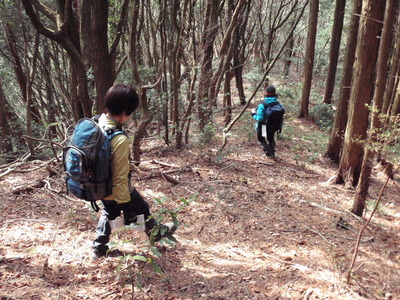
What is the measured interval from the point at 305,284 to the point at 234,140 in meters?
6.89

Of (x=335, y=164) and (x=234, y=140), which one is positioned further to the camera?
(x=234, y=140)

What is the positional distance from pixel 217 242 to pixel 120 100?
244cm

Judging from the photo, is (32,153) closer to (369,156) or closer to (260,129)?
(260,129)

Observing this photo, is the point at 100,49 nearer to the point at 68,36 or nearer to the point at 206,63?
the point at 68,36

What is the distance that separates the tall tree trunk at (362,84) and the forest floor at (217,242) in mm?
583

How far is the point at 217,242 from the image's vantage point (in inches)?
161

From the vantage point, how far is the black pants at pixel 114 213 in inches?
122

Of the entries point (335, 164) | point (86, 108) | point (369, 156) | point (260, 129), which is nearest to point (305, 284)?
point (369, 156)

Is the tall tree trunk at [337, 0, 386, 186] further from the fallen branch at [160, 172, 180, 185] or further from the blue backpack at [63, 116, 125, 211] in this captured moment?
the blue backpack at [63, 116, 125, 211]

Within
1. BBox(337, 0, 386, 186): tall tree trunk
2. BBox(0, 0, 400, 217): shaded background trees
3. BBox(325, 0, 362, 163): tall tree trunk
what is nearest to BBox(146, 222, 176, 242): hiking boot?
BBox(0, 0, 400, 217): shaded background trees

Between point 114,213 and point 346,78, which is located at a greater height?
point 346,78

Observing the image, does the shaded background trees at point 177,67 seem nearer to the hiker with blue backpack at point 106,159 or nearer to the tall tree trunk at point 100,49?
the tall tree trunk at point 100,49

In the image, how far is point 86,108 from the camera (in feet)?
15.9

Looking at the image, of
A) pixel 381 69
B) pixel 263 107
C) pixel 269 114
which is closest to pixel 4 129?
pixel 263 107
